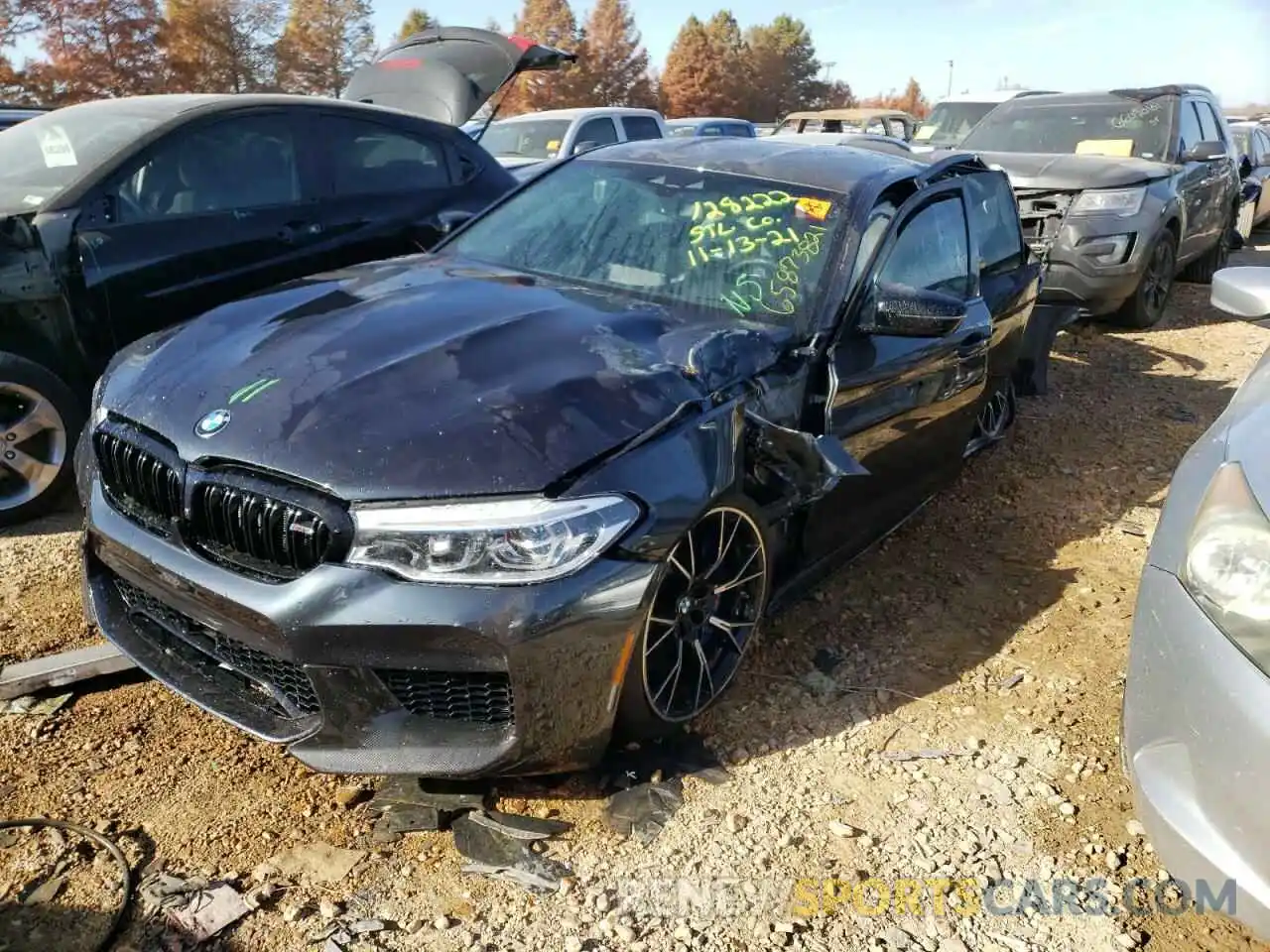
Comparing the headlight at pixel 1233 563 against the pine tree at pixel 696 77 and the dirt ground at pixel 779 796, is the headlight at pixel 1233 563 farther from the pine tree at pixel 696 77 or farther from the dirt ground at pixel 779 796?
the pine tree at pixel 696 77

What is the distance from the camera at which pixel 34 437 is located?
4.13m

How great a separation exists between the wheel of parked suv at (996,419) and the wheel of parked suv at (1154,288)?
135 inches

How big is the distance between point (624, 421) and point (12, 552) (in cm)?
276

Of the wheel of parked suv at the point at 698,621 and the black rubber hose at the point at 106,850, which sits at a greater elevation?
the wheel of parked suv at the point at 698,621

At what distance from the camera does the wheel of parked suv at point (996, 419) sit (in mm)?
5195

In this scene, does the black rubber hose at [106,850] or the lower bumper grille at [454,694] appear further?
the lower bumper grille at [454,694]

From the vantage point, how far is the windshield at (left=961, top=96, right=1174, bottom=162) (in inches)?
356

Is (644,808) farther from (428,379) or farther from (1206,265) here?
(1206,265)

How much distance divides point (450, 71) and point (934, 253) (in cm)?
463

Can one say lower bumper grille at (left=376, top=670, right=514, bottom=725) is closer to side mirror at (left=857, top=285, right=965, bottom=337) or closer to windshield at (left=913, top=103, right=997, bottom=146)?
side mirror at (left=857, top=285, right=965, bottom=337)

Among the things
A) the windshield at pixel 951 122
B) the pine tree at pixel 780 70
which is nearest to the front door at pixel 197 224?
the windshield at pixel 951 122

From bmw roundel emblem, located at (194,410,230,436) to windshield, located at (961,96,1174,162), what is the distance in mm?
8408

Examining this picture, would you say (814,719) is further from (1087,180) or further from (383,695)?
(1087,180)

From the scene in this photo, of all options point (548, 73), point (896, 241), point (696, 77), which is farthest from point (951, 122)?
point (696, 77)
